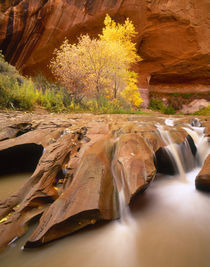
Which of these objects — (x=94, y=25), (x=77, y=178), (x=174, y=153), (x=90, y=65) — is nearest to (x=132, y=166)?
(x=77, y=178)

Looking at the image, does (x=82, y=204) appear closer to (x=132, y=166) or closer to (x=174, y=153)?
(x=132, y=166)

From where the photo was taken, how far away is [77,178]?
5.87 ft

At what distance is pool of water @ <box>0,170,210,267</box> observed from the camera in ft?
4.00

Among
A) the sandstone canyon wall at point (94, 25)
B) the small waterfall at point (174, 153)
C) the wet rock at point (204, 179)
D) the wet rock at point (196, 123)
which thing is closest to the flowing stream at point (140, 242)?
the wet rock at point (204, 179)

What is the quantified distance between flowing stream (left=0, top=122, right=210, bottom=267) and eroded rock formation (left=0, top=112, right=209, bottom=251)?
85 millimetres

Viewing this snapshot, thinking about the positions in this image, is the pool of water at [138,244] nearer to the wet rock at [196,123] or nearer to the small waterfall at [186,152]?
the small waterfall at [186,152]

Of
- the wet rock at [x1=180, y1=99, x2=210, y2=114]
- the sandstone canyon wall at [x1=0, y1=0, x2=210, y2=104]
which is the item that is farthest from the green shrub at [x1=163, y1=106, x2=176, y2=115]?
the sandstone canyon wall at [x1=0, y1=0, x2=210, y2=104]

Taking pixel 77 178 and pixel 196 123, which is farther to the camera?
pixel 196 123

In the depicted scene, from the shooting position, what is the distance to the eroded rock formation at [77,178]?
1430 mm

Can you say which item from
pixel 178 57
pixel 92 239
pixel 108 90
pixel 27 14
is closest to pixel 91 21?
pixel 27 14

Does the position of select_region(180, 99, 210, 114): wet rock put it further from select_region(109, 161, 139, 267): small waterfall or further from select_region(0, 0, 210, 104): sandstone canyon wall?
select_region(109, 161, 139, 267): small waterfall

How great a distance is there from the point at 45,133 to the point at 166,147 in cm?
227

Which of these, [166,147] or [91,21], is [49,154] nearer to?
[166,147]

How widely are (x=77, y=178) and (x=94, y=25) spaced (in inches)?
491
